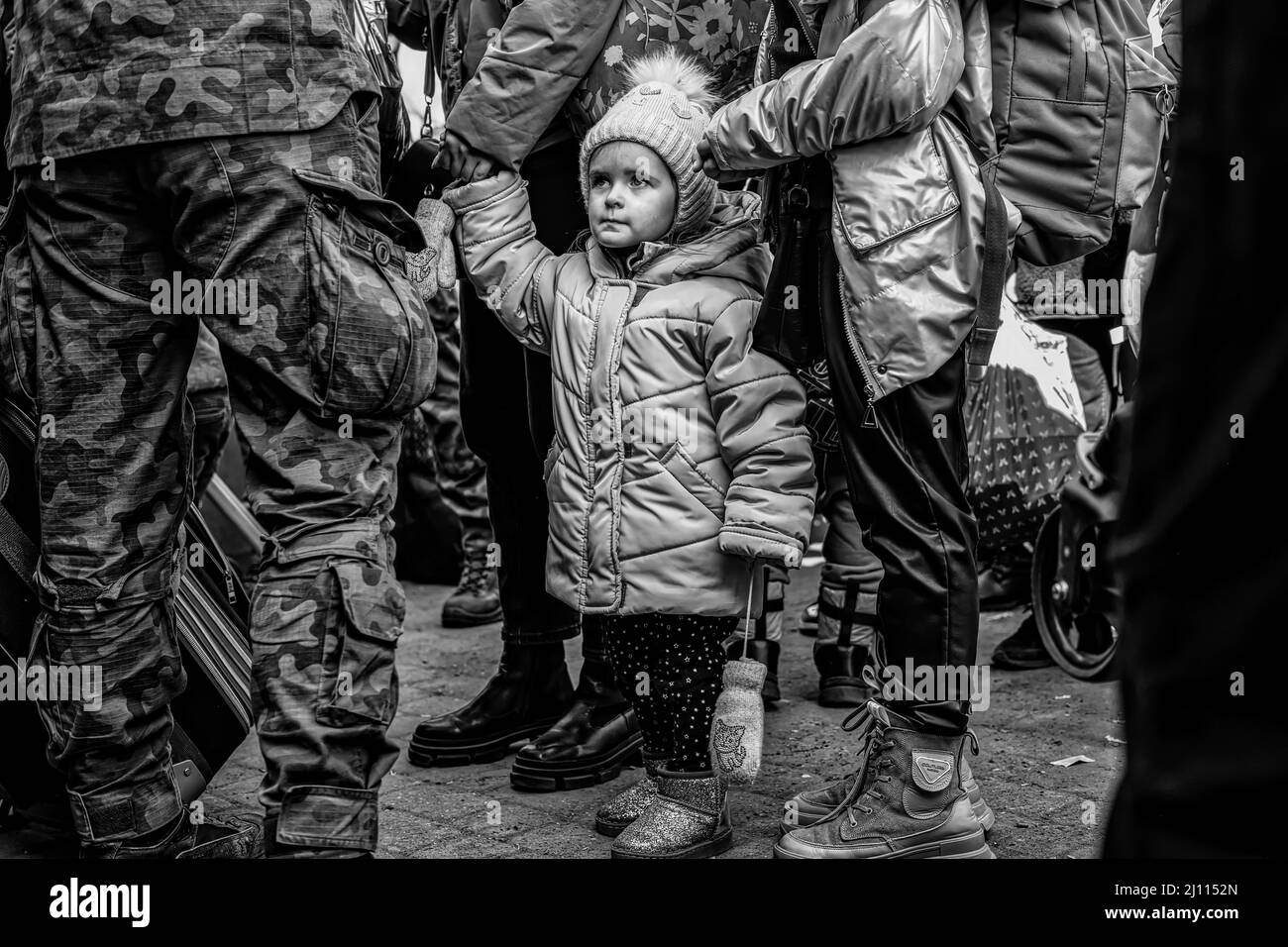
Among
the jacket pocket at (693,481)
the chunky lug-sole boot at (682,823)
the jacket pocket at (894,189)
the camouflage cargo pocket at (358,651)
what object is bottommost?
the chunky lug-sole boot at (682,823)

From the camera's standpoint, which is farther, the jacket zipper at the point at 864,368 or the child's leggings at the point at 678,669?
the child's leggings at the point at 678,669

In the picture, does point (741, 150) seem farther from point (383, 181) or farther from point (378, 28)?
point (383, 181)

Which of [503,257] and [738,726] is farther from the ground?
[503,257]

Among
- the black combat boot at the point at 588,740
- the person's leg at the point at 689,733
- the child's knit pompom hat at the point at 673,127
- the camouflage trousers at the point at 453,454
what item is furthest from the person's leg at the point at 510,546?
the camouflage trousers at the point at 453,454

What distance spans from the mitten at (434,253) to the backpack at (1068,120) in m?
1.19

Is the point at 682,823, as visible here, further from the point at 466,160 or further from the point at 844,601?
the point at 466,160

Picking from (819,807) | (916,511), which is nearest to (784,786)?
(819,807)

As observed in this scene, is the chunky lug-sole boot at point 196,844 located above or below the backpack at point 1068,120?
below

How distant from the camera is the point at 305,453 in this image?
2.53 m

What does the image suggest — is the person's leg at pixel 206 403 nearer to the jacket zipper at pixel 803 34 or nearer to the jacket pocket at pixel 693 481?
the jacket pocket at pixel 693 481

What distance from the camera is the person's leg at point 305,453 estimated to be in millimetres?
2473

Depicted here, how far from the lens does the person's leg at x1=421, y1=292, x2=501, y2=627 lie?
5.31 m

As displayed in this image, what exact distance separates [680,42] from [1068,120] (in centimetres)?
99
